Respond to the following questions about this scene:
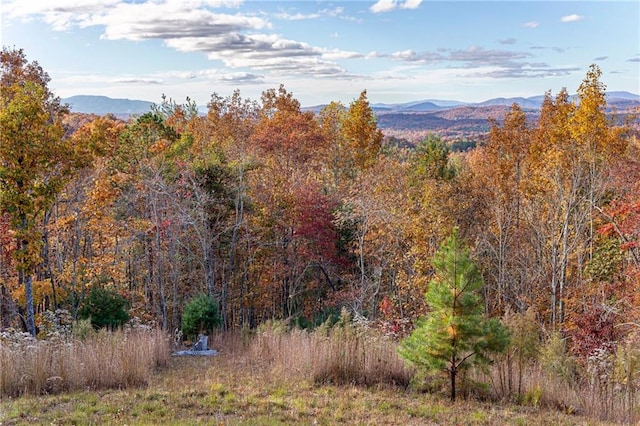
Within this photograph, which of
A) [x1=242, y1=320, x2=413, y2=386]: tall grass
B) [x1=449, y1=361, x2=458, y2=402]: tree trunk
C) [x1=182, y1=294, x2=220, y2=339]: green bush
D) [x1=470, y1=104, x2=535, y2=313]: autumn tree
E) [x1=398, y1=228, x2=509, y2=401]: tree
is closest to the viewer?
[x1=398, y1=228, x2=509, y2=401]: tree

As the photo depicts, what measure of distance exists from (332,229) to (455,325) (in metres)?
11.7

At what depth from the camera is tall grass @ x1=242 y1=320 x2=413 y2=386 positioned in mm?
8078

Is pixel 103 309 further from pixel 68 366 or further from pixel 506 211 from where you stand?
pixel 506 211

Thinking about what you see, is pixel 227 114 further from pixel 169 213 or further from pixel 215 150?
pixel 169 213

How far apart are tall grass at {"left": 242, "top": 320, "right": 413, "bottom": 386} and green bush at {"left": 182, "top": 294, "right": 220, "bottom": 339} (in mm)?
4921

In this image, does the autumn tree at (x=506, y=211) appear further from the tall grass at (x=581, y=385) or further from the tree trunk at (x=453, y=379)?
the tree trunk at (x=453, y=379)

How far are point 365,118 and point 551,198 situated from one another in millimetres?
12774

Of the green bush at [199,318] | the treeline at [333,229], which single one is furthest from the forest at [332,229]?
the green bush at [199,318]

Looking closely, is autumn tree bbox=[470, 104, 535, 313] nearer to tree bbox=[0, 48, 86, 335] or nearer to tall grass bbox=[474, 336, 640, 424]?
tall grass bbox=[474, 336, 640, 424]

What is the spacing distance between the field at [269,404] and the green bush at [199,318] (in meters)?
4.79

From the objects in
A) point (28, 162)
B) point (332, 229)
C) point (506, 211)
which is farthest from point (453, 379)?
point (506, 211)

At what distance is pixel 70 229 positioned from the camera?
1661 cm

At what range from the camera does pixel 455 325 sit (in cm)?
712

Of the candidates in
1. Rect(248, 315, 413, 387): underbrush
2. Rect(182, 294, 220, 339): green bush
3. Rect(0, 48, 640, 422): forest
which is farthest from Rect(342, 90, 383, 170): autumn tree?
Rect(248, 315, 413, 387): underbrush
